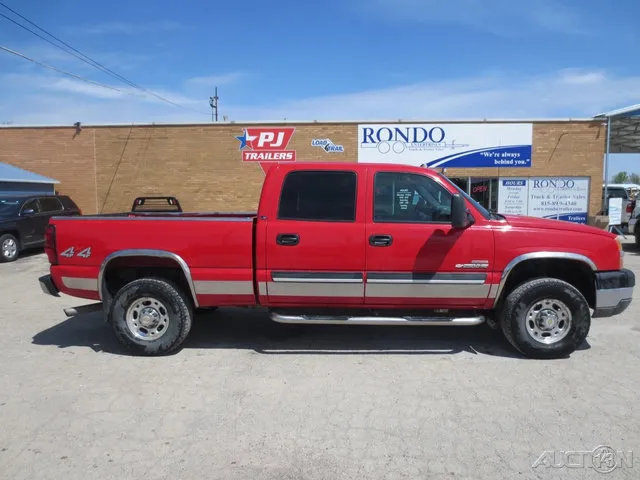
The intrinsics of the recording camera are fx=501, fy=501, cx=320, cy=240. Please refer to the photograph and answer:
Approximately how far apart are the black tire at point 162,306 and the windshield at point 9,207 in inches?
375

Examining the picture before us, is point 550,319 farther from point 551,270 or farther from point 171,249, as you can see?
point 171,249

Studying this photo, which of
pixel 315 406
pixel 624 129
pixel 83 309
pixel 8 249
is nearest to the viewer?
pixel 315 406

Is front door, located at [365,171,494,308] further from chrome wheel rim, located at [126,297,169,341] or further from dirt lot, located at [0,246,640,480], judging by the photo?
chrome wheel rim, located at [126,297,169,341]

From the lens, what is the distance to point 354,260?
4.91 metres

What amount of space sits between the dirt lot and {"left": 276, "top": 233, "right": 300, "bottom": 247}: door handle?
1.18 meters

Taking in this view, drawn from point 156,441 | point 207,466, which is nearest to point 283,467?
point 207,466

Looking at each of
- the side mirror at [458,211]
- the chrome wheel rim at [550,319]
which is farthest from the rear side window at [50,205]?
the chrome wheel rim at [550,319]

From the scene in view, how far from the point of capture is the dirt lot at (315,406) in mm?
3135

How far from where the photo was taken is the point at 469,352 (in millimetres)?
5246

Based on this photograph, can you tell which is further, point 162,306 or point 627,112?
point 627,112

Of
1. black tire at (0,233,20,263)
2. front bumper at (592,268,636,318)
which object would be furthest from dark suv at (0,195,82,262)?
front bumper at (592,268,636,318)

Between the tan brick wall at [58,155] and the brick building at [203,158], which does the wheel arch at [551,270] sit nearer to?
the brick building at [203,158]

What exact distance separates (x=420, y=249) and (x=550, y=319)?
1.49 meters

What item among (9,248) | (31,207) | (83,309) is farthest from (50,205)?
(83,309)
